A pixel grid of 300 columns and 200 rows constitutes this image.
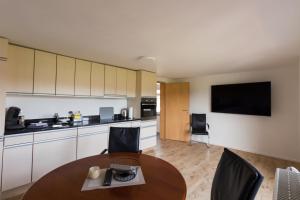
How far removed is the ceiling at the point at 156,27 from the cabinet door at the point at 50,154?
1.60 meters

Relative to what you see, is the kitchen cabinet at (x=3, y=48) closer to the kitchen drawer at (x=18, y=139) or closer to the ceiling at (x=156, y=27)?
the ceiling at (x=156, y=27)

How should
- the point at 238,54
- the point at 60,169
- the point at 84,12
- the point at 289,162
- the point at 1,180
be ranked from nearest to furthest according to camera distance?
the point at 60,169, the point at 84,12, the point at 1,180, the point at 238,54, the point at 289,162

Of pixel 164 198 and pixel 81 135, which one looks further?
pixel 81 135

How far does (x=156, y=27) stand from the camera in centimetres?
191

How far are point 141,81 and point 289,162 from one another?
13.0 feet

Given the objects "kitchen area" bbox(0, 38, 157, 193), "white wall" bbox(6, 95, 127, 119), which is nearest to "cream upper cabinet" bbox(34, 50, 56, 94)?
"kitchen area" bbox(0, 38, 157, 193)

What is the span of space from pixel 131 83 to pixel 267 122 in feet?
12.0

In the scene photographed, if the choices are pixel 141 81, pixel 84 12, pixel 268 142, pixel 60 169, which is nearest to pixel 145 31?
pixel 84 12

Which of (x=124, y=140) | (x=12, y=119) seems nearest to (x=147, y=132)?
(x=124, y=140)

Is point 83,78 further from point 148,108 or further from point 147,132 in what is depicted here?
point 147,132

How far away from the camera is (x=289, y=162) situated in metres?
3.69

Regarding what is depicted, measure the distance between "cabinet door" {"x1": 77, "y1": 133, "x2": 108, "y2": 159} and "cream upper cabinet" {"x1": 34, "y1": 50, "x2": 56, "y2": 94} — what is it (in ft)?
3.47

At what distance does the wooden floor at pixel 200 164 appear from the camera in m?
2.50

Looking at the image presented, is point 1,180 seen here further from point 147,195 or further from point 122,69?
point 122,69
